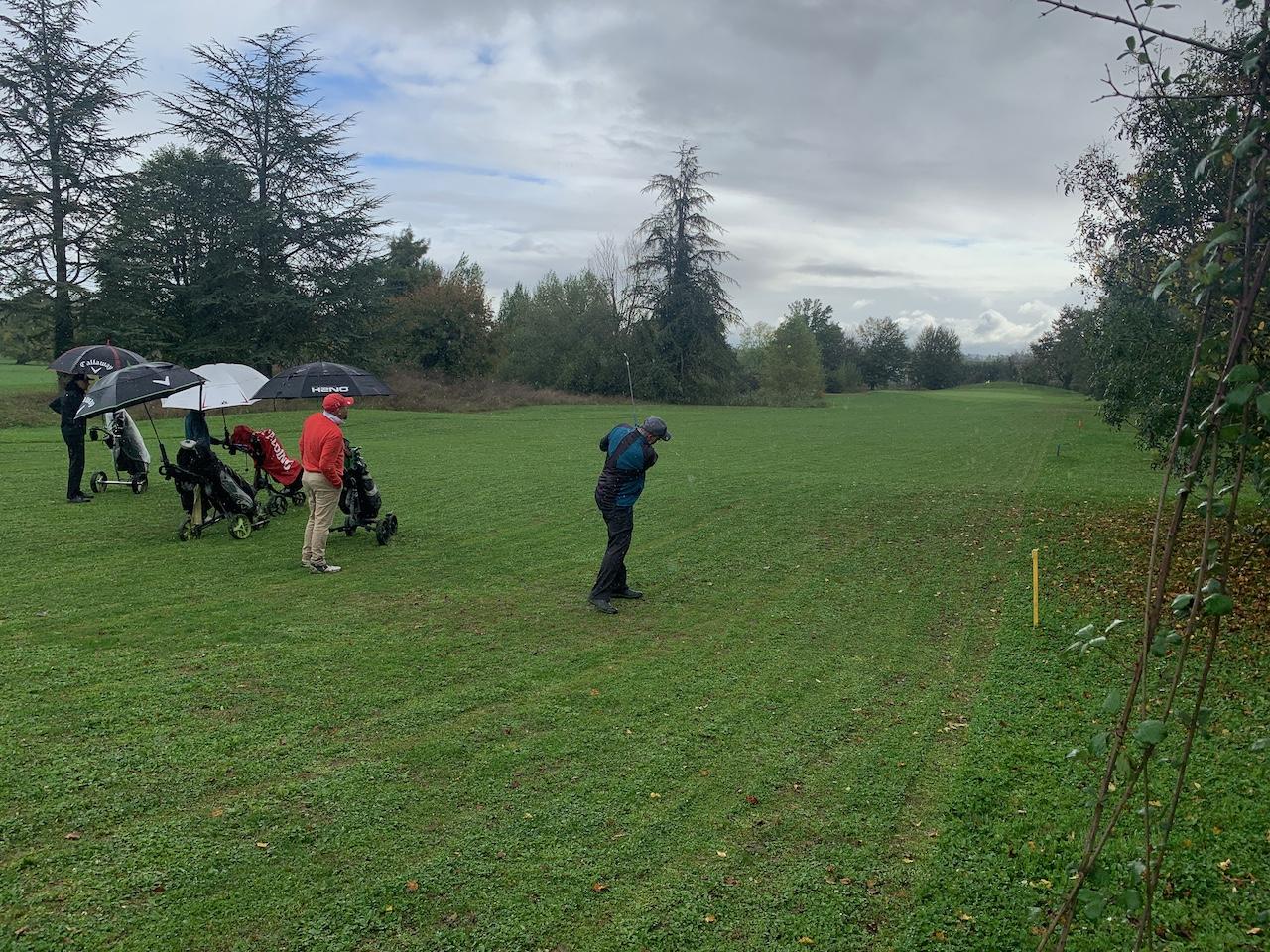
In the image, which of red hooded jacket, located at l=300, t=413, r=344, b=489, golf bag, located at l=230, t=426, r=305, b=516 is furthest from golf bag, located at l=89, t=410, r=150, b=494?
red hooded jacket, located at l=300, t=413, r=344, b=489

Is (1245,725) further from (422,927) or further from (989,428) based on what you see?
(989,428)

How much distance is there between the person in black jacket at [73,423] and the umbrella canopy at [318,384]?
2.90 meters

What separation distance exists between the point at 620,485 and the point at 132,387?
666 cm

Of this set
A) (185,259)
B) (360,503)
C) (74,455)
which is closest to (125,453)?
(74,455)

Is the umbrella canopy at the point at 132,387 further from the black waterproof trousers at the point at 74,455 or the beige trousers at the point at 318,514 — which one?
the black waterproof trousers at the point at 74,455

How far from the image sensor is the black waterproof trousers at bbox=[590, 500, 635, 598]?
29.0 feet

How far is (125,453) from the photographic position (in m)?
14.8

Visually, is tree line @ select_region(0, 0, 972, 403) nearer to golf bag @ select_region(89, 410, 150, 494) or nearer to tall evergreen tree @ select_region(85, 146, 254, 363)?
tall evergreen tree @ select_region(85, 146, 254, 363)

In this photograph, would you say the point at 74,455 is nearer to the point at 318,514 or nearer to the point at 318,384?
the point at 318,384

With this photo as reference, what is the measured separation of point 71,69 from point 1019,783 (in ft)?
143

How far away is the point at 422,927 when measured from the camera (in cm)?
385

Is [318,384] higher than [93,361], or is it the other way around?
[93,361]

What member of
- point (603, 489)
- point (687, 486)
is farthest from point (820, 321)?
point (603, 489)

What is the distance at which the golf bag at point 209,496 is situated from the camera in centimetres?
1151
